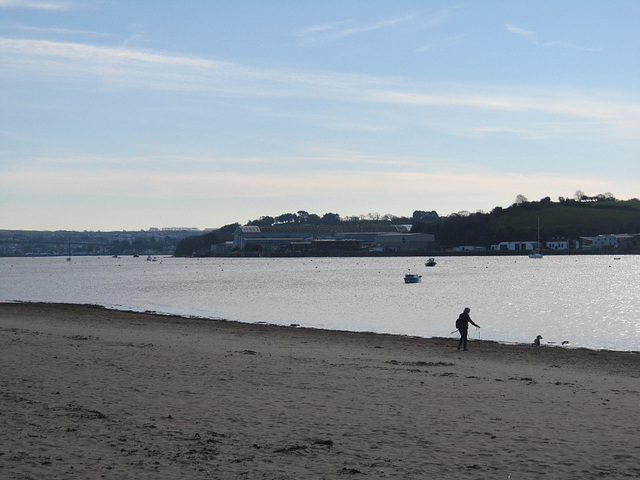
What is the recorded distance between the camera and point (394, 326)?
3641 centimetres

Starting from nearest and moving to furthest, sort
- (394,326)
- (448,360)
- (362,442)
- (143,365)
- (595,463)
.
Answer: (595,463)
(362,442)
(143,365)
(448,360)
(394,326)

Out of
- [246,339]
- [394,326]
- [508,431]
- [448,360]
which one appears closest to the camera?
[508,431]

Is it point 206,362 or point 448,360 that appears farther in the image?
point 448,360

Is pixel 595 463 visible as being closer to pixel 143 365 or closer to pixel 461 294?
pixel 143 365

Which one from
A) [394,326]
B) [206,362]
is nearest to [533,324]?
[394,326]

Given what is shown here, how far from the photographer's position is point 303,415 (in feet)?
38.9

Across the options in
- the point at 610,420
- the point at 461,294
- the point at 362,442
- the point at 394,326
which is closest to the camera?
the point at 362,442

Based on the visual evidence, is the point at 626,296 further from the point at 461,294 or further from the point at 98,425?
the point at 98,425

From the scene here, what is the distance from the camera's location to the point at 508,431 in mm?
11016

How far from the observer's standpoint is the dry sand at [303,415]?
9.01m

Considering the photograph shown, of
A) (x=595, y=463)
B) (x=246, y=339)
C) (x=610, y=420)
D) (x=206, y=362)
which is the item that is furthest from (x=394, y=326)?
(x=595, y=463)

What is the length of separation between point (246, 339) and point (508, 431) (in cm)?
1638

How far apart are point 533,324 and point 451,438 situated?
1099 inches

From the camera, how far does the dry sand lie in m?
9.01
